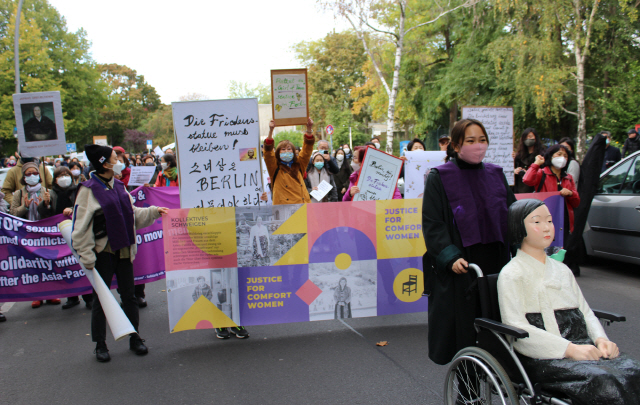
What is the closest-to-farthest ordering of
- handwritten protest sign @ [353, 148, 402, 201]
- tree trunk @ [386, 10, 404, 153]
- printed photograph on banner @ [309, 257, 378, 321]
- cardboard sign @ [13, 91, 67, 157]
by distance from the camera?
printed photograph on banner @ [309, 257, 378, 321]
handwritten protest sign @ [353, 148, 402, 201]
cardboard sign @ [13, 91, 67, 157]
tree trunk @ [386, 10, 404, 153]

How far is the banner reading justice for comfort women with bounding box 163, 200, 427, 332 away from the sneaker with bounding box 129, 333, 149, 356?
1.10ft

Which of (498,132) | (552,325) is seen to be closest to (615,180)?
(498,132)

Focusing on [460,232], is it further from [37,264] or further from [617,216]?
[37,264]

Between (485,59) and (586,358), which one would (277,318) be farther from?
(485,59)

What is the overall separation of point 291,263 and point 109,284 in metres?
1.66

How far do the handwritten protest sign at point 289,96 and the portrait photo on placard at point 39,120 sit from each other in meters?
4.46

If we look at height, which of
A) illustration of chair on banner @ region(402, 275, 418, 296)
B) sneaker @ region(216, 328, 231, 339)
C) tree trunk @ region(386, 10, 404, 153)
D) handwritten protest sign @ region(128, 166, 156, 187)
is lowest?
sneaker @ region(216, 328, 231, 339)

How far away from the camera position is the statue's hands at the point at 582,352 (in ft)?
7.40

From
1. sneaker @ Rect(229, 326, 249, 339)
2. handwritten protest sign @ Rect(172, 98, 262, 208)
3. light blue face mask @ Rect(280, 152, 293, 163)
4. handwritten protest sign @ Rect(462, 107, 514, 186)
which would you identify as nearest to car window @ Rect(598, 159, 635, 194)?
handwritten protest sign @ Rect(462, 107, 514, 186)

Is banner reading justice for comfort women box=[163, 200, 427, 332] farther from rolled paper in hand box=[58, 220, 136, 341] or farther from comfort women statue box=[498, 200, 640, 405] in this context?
comfort women statue box=[498, 200, 640, 405]

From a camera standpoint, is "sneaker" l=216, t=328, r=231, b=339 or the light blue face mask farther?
the light blue face mask

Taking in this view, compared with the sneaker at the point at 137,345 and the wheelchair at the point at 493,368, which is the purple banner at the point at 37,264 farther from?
the wheelchair at the point at 493,368

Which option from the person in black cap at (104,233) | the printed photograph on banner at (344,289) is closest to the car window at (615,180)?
the printed photograph on banner at (344,289)

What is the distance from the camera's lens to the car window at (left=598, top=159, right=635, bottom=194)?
6.62m
